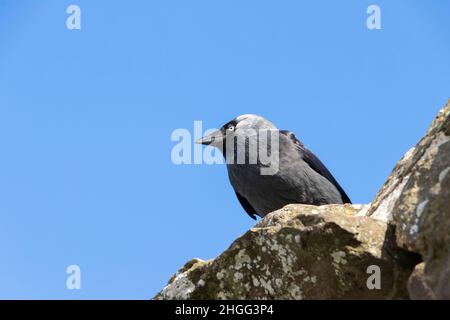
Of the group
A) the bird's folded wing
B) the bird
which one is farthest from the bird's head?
the bird's folded wing

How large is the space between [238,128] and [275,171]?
118 cm

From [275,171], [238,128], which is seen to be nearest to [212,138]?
[238,128]

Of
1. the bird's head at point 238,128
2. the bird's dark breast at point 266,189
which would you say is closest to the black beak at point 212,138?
the bird's head at point 238,128

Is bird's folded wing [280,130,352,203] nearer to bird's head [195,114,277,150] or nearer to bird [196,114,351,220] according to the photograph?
bird [196,114,351,220]

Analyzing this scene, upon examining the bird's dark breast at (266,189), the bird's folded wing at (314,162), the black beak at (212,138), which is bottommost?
the bird's dark breast at (266,189)

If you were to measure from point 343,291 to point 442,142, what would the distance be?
1085 mm

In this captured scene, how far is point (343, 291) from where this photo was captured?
421 cm

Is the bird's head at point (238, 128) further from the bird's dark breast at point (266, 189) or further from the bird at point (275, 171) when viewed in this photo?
the bird's dark breast at point (266, 189)

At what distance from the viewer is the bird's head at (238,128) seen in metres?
9.47

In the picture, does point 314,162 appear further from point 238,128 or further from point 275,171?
point 238,128

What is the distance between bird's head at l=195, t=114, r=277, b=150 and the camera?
9.47m

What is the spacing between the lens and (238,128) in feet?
31.4

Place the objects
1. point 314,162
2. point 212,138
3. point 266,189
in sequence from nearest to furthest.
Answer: point 266,189 → point 314,162 → point 212,138
